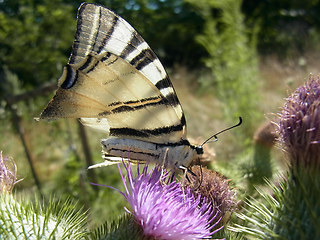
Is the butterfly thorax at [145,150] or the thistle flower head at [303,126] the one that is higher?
the thistle flower head at [303,126]

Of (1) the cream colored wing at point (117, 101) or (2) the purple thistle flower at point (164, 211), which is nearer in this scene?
(2) the purple thistle flower at point (164, 211)

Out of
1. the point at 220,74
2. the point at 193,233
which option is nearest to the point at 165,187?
the point at 193,233

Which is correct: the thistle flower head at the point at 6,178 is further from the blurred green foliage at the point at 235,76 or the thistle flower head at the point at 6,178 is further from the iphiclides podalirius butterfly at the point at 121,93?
the blurred green foliage at the point at 235,76

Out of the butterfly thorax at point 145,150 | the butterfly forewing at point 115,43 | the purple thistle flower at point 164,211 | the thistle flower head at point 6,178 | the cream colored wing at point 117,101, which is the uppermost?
the butterfly forewing at point 115,43

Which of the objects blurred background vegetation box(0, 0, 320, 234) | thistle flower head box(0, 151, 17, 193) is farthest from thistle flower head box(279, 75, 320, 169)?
thistle flower head box(0, 151, 17, 193)

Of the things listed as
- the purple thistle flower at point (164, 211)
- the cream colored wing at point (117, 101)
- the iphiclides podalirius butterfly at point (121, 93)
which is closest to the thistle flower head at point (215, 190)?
the purple thistle flower at point (164, 211)

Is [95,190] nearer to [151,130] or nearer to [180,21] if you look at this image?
[151,130]

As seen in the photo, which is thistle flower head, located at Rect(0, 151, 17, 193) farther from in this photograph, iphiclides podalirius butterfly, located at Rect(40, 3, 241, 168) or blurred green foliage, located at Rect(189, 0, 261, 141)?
blurred green foliage, located at Rect(189, 0, 261, 141)

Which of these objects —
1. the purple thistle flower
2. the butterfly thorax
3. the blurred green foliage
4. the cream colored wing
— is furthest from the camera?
the blurred green foliage
